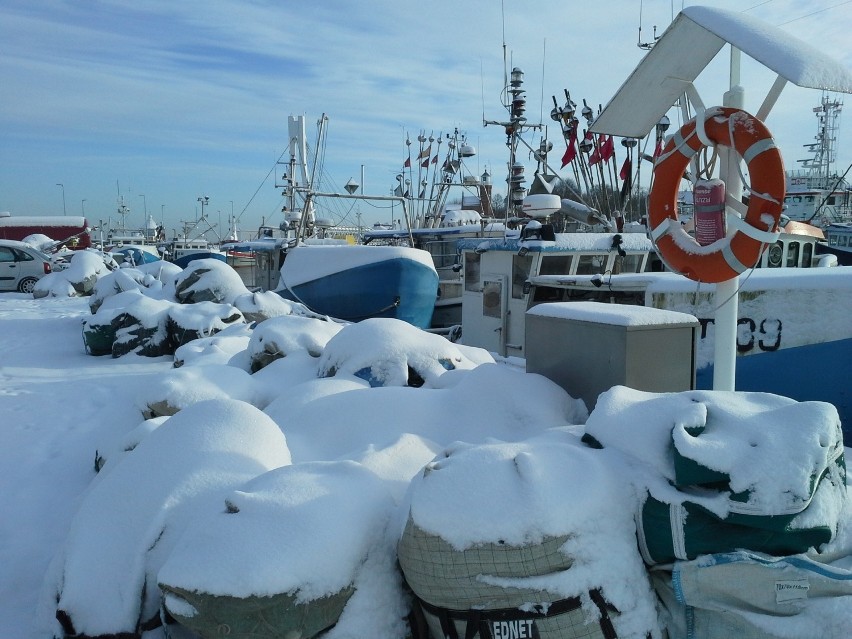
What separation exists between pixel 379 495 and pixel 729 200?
98.7 inches

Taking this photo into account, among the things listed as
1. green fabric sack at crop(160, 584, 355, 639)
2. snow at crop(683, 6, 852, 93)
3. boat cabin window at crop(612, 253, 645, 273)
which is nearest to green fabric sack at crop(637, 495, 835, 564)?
green fabric sack at crop(160, 584, 355, 639)

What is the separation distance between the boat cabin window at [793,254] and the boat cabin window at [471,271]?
4.67m

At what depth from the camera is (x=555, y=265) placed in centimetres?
871

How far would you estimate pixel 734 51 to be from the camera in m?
3.64

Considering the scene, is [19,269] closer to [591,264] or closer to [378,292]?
[378,292]

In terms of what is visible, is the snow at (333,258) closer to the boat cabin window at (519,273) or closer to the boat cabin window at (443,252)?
the boat cabin window at (443,252)

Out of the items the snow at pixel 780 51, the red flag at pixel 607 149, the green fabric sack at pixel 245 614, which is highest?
the red flag at pixel 607 149

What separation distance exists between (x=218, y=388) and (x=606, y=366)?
9.70 feet

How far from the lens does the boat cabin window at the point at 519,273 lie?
866cm

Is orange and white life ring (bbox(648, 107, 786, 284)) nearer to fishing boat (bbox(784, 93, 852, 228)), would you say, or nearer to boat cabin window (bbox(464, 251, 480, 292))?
boat cabin window (bbox(464, 251, 480, 292))

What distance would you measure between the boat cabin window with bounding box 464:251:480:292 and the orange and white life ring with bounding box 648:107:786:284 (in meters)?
5.65

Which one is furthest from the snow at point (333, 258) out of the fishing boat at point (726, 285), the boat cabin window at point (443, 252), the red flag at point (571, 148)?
the fishing boat at point (726, 285)

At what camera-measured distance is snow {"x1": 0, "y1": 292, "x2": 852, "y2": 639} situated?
216 cm

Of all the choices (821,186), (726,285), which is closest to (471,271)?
(726,285)
